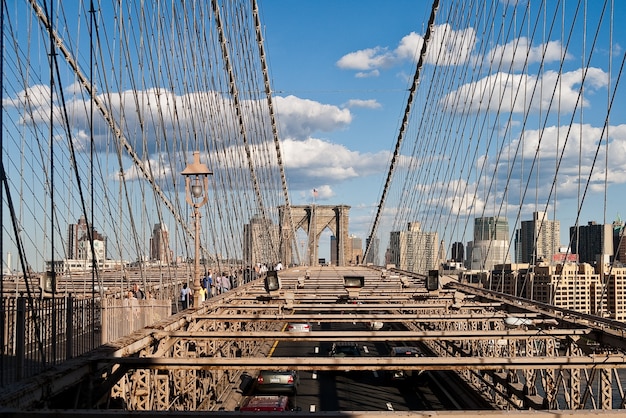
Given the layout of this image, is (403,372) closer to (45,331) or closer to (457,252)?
(457,252)

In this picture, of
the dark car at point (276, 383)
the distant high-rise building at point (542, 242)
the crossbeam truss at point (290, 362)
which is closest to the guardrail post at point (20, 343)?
the crossbeam truss at point (290, 362)

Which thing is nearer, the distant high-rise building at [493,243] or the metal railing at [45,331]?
the metal railing at [45,331]

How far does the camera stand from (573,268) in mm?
19703

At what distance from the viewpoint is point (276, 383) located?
71.7 ft

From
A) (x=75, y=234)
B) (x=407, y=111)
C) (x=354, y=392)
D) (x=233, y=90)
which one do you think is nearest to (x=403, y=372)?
(x=354, y=392)

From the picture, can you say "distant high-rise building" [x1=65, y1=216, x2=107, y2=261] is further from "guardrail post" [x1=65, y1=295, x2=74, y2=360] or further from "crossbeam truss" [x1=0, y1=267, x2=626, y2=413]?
"guardrail post" [x1=65, y1=295, x2=74, y2=360]

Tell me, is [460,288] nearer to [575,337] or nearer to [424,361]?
[575,337]

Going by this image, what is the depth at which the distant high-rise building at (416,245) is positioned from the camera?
1923 inches

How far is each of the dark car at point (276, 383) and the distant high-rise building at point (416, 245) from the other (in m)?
23.1

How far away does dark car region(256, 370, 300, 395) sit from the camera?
2156cm

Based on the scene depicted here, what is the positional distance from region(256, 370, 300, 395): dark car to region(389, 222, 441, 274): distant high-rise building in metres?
23.1

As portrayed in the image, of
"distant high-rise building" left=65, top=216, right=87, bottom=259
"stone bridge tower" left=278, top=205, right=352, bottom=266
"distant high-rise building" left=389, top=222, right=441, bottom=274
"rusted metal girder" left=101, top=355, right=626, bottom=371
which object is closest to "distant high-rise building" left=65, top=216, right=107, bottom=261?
"distant high-rise building" left=65, top=216, right=87, bottom=259

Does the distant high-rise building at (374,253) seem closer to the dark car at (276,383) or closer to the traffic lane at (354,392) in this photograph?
the traffic lane at (354,392)

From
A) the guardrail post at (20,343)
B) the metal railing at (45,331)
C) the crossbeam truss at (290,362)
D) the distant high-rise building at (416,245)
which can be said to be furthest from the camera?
the distant high-rise building at (416,245)
